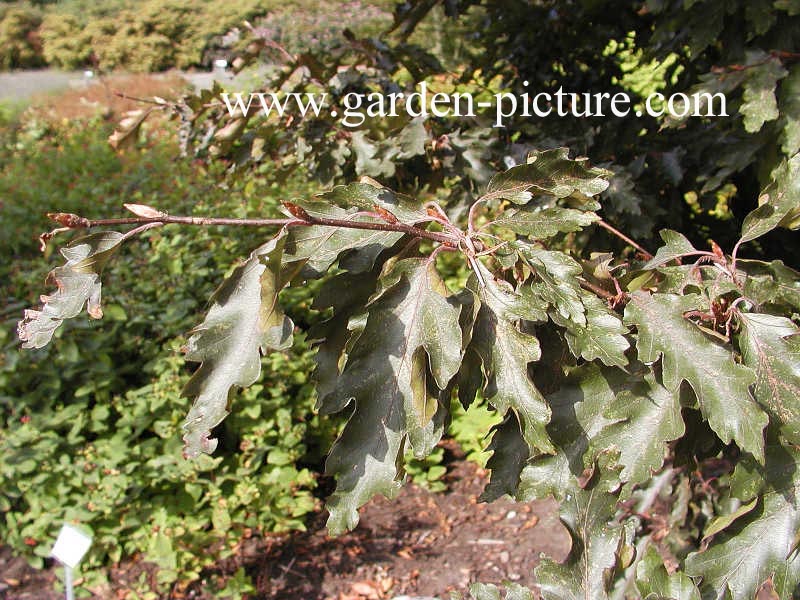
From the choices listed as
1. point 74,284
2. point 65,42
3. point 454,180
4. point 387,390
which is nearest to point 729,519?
point 387,390

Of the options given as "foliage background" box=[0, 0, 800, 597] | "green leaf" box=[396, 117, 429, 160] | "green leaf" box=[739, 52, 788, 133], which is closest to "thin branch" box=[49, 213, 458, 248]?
"foliage background" box=[0, 0, 800, 597]

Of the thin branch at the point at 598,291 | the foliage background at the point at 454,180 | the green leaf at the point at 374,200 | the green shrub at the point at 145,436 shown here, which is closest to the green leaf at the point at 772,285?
the foliage background at the point at 454,180

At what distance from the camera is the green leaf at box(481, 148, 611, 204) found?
985 mm

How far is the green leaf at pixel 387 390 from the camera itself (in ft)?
2.96

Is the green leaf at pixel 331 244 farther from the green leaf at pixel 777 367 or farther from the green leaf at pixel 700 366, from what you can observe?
the green leaf at pixel 777 367

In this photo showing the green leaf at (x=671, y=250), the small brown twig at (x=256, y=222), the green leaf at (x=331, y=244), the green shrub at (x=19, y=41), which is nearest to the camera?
the small brown twig at (x=256, y=222)

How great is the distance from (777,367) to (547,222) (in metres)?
0.34

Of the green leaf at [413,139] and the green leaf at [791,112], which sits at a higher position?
the green leaf at [791,112]

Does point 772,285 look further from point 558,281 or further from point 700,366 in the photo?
point 558,281

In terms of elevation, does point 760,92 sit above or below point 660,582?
above

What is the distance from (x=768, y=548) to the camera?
996mm

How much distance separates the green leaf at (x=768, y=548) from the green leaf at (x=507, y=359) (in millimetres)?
333

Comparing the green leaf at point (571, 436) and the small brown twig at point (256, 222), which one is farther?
the green leaf at point (571, 436)

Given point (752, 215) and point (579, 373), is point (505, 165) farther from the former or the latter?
point (579, 373)
